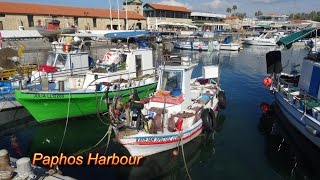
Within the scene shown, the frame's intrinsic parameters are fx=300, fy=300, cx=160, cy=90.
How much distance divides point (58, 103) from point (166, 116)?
6543 millimetres

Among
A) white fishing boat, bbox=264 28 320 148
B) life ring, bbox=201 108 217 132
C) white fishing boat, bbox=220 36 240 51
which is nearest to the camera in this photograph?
white fishing boat, bbox=264 28 320 148

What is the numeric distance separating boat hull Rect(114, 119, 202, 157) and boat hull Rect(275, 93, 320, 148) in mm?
5145

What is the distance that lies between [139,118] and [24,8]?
5183cm

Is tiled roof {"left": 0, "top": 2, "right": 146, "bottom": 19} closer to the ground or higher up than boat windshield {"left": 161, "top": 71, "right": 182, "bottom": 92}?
higher up

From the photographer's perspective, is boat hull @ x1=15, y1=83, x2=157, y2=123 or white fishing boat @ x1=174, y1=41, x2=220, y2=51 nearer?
boat hull @ x1=15, y1=83, x2=157, y2=123

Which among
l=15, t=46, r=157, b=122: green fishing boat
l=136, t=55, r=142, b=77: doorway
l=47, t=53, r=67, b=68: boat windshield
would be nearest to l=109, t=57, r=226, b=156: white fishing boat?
l=15, t=46, r=157, b=122: green fishing boat

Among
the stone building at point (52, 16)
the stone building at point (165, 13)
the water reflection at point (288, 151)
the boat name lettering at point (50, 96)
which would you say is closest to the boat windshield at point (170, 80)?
the water reflection at point (288, 151)

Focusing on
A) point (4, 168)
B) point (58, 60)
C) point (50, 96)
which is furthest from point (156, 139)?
point (58, 60)

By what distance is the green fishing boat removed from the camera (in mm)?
15781

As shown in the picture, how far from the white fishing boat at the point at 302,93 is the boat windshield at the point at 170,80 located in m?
5.85

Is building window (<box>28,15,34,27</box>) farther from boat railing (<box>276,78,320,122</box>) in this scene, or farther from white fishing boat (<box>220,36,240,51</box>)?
boat railing (<box>276,78,320,122</box>)

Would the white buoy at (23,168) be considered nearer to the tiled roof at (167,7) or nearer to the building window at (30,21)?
the building window at (30,21)

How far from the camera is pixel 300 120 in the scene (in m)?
14.0

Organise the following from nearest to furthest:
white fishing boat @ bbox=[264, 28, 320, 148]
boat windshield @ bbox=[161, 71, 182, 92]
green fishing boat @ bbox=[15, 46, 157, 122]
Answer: white fishing boat @ bbox=[264, 28, 320, 148]
boat windshield @ bbox=[161, 71, 182, 92]
green fishing boat @ bbox=[15, 46, 157, 122]
